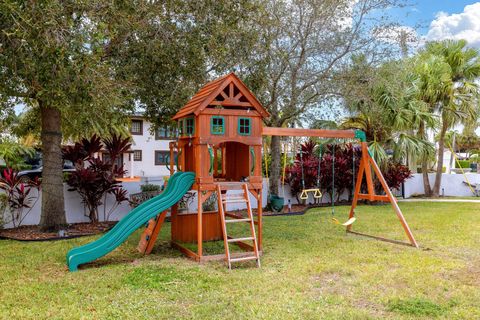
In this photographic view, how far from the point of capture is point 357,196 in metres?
8.58

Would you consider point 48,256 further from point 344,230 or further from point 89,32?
point 344,230

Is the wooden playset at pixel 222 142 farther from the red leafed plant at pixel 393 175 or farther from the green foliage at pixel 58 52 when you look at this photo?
the red leafed plant at pixel 393 175

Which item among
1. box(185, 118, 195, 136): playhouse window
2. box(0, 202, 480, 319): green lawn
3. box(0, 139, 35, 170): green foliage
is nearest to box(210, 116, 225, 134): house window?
box(185, 118, 195, 136): playhouse window

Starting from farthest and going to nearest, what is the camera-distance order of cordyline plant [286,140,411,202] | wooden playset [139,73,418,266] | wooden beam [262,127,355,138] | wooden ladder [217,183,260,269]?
cordyline plant [286,140,411,202], wooden beam [262,127,355,138], wooden playset [139,73,418,266], wooden ladder [217,183,260,269]

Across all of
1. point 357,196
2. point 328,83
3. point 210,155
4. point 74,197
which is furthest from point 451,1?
point 74,197

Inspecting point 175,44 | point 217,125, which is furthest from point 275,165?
point 217,125

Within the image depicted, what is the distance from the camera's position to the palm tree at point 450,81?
15781 mm

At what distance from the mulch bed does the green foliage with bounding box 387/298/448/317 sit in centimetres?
647

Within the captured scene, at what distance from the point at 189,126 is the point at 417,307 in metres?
4.47

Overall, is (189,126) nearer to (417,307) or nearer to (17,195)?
(417,307)

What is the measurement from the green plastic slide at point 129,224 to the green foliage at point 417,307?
3602mm

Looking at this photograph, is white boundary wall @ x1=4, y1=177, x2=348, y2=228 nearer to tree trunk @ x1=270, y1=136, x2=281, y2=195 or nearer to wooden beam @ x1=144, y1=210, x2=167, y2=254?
tree trunk @ x1=270, y1=136, x2=281, y2=195

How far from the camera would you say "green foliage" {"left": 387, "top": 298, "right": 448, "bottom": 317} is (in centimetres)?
417

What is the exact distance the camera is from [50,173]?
8.90 meters
